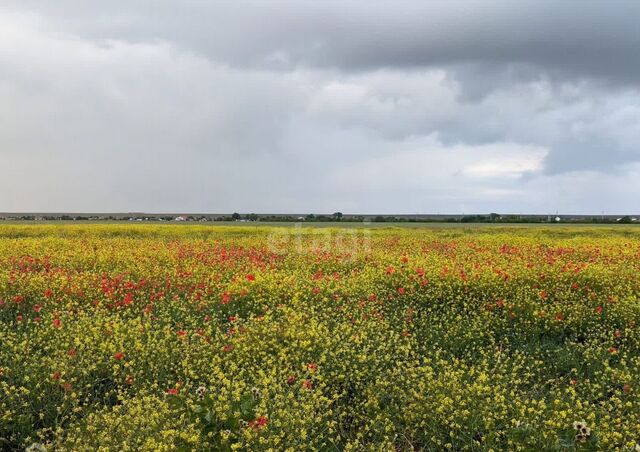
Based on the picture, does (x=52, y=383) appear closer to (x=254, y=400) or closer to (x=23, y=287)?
(x=254, y=400)

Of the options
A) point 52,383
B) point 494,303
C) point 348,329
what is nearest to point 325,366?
point 348,329

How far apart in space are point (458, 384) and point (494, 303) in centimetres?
445

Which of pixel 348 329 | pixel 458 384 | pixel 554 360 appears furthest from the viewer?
pixel 554 360

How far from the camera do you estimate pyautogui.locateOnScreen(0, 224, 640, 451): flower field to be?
13.9ft

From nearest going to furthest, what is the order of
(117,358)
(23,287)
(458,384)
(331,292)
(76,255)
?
1. (458,384)
2. (117,358)
3. (331,292)
4. (23,287)
5. (76,255)

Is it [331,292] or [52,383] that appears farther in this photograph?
[331,292]

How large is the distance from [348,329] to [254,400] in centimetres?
232

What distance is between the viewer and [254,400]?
4348mm

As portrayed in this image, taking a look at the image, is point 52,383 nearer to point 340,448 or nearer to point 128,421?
point 128,421

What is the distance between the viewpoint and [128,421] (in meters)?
4.26

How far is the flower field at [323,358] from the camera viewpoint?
13.9ft

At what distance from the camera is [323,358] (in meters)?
5.49

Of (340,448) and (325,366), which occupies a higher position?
(325,366)

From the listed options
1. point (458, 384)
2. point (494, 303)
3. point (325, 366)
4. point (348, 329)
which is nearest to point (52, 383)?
point (325, 366)
